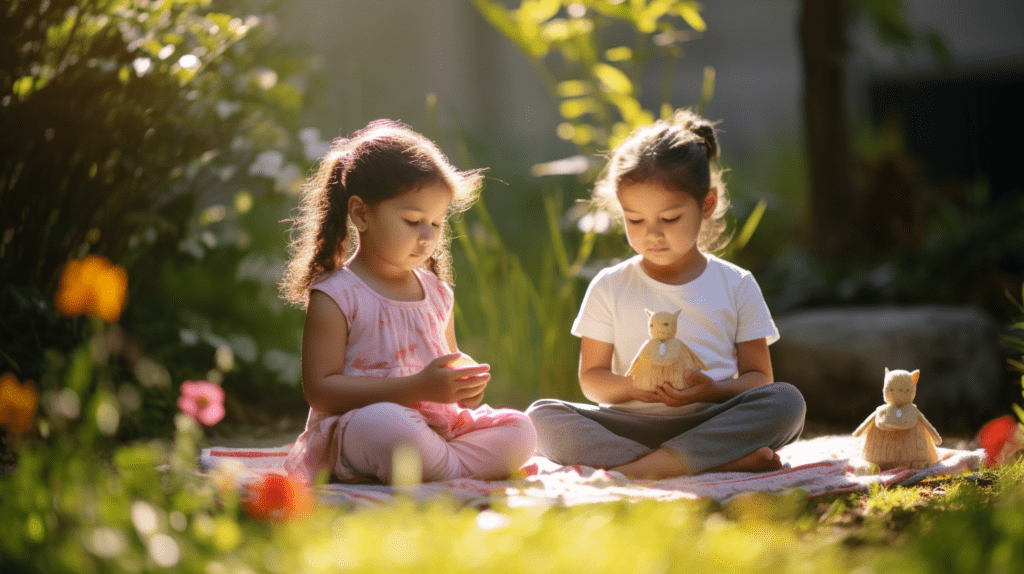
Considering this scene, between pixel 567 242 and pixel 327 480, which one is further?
pixel 567 242

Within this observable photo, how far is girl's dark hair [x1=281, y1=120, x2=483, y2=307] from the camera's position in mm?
2441

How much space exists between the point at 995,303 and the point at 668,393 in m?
2.85

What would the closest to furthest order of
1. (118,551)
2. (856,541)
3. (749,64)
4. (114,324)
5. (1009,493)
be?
(118,551) < (856,541) < (1009,493) < (114,324) < (749,64)

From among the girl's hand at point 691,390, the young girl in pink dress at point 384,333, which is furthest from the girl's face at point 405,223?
the girl's hand at point 691,390

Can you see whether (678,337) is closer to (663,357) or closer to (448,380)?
(663,357)

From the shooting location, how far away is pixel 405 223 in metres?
2.43

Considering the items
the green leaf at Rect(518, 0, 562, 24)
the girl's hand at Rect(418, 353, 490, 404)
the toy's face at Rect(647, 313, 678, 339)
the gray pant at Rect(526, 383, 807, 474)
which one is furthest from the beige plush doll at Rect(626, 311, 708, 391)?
the green leaf at Rect(518, 0, 562, 24)

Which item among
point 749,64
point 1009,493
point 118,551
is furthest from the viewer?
point 749,64

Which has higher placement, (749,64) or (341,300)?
(749,64)

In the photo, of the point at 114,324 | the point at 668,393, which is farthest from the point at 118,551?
the point at 114,324

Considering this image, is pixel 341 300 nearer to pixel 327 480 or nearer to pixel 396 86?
pixel 327 480

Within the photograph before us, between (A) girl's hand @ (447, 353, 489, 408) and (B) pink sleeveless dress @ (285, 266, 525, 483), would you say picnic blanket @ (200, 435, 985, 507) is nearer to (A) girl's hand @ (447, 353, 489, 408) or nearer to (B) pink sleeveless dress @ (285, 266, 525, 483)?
(B) pink sleeveless dress @ (285, 266, 525, 483)

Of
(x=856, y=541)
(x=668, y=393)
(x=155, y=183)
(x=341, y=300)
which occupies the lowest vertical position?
(x=856, y=541)

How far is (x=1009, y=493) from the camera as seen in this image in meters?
1.92
